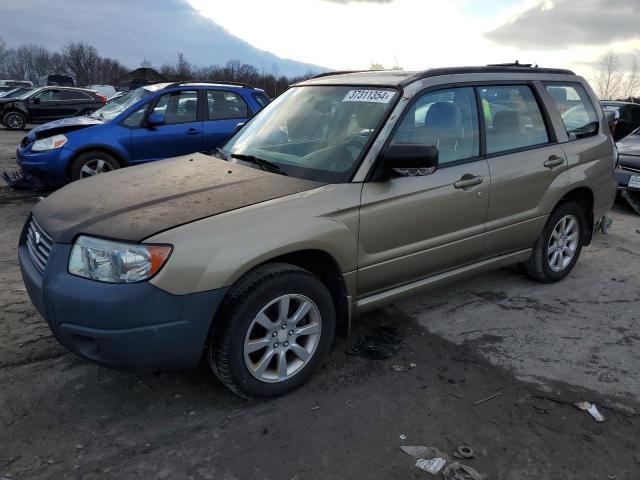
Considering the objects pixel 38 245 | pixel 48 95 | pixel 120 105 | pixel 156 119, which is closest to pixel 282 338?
pixel 38 245

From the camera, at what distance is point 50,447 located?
99.7 inches

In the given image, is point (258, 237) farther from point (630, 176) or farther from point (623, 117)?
point (623, 117)

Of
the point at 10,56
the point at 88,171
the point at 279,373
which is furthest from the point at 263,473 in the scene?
the point at 10,56

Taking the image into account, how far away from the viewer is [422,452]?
8.35 feet

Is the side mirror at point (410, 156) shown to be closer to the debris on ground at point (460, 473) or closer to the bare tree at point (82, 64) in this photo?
the debris on ground at point (460, 473)

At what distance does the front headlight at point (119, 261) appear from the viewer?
2441mm

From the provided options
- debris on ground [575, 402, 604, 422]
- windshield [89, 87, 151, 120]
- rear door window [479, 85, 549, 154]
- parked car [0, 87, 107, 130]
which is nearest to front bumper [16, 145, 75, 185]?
windshield [89, 87, 151, 120]

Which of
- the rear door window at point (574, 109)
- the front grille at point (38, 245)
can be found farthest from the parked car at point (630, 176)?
the front grille at point (38, 245)

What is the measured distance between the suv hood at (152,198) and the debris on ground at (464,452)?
158 centimetres

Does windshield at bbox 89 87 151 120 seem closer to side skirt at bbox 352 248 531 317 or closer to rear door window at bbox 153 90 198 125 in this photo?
rear door window at bbox 153 90 198 125

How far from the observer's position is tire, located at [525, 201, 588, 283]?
4488mm

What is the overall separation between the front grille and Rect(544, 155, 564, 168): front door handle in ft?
11.7

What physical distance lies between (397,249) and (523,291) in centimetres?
184

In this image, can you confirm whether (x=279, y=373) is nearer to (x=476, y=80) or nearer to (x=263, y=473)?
(x=263, y=473)
